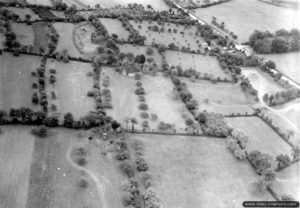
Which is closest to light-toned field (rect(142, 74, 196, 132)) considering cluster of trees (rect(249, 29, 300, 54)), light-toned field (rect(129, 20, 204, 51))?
light-toned field (rect(129, 20, 204, 51))

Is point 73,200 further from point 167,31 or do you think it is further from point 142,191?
point 167,31

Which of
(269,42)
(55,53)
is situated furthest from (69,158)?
(269,42)

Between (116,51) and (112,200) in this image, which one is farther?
(116,51)

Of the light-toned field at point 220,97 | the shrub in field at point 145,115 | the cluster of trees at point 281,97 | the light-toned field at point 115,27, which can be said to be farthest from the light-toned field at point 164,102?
the light-toned field at point 115,27

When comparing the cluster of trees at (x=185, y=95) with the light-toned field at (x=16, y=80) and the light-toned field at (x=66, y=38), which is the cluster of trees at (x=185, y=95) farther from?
A: the light-toned field at (x=16, y=80)

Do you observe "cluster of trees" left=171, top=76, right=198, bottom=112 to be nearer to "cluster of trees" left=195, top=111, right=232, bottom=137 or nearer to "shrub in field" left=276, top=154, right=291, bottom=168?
"cluster of trees" left=195, top=111, right=232, bottom=137

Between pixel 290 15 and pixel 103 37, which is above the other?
pixel 290 15
